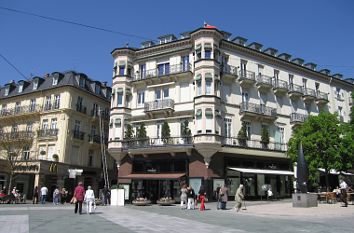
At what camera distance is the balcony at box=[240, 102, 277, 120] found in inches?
1361

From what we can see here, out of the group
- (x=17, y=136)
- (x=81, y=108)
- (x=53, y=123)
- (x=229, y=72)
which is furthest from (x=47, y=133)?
(x=229, y=72)

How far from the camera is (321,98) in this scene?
42.0 m

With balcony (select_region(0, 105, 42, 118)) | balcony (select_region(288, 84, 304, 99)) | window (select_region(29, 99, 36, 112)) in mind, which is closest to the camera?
balcony (select_region(288, 84, 304, 99))

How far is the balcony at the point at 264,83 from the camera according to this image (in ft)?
120

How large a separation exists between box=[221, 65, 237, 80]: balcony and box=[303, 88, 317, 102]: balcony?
1095 cm

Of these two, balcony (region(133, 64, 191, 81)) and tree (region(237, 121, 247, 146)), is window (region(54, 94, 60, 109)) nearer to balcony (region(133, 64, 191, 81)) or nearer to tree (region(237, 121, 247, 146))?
balcony (region(133, 64, 191, 81))

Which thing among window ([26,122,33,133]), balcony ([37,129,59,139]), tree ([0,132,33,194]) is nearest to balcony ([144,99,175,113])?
balcony ([37,129,59,139])

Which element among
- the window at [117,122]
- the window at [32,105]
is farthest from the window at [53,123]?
the window at [117,122]

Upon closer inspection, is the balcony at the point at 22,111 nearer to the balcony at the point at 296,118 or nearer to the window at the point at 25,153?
the window at the point at 25,153

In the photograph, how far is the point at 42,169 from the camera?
37.9 metres

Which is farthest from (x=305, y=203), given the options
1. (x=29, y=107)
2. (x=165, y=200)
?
(x=29, y=107)

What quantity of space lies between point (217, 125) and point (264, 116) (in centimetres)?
659

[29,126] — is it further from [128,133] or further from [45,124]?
[128,133]

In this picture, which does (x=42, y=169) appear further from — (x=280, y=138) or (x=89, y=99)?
(x=280, y=138)
